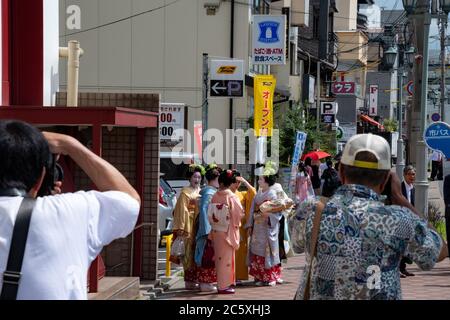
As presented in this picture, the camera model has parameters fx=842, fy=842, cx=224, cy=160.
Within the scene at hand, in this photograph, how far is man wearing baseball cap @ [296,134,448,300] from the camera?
396 centimetres

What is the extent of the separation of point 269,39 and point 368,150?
72.2ft

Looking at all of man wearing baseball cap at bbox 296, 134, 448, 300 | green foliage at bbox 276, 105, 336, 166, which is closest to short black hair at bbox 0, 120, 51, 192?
man wearing baseball cap at bbox 296, 134, 448, 300

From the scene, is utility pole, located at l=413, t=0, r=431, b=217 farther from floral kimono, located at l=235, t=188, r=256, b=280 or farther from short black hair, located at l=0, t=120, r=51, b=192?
short black hair, located at l=0, t=120, r=51, b=192

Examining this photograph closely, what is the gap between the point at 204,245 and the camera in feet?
38.4

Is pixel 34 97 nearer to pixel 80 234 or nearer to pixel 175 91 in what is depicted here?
pixel 80 234

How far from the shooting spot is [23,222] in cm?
294

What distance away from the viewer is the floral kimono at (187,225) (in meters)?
11.7

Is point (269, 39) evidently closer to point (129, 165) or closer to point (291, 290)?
point (291, 290)

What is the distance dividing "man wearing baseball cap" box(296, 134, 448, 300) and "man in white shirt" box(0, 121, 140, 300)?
1.23 m

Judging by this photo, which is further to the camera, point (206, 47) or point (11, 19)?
point (206, 47)

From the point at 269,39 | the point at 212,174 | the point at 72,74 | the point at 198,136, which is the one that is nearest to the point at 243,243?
the point at 212,174

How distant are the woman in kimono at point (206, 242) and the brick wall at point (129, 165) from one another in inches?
52.6
